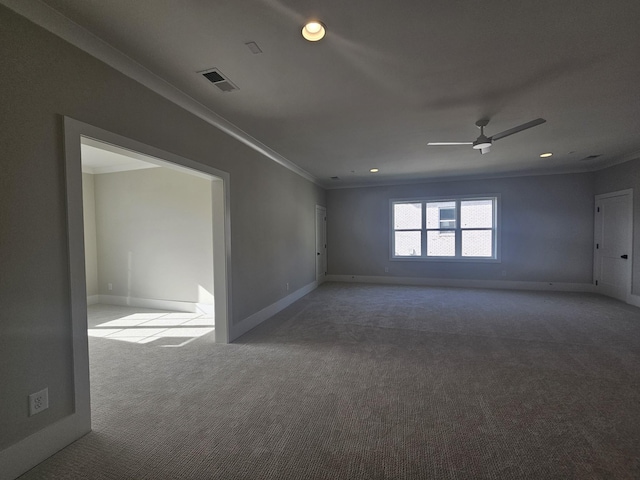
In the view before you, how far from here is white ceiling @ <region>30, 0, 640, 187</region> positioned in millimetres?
1749

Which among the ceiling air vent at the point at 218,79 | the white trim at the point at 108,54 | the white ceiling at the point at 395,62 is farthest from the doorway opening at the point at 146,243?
the ceiling air vent at the point at 218,79

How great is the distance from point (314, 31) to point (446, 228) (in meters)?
6.33

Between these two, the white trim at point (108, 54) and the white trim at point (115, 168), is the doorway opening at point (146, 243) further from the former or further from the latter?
the white trim at point (108, 54)

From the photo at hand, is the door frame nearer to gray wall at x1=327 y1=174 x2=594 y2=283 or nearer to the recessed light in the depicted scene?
the recessed light

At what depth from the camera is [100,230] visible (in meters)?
5.73

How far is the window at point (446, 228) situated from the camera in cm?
694

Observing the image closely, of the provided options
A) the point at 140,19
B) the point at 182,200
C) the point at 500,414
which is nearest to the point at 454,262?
the point at 500,414

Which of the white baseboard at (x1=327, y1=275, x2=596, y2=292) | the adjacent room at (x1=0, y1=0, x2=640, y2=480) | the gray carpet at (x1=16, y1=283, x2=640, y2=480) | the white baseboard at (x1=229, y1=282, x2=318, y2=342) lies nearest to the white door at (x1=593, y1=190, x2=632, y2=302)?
the adjacent room at (x1=0, y1=0, x2=640, y2=480)

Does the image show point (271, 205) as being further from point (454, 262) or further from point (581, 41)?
point (454, 262)

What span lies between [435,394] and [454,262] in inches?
209

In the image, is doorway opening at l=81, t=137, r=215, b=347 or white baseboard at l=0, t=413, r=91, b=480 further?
doorway opening at l=81, t=137, r=215, b=347

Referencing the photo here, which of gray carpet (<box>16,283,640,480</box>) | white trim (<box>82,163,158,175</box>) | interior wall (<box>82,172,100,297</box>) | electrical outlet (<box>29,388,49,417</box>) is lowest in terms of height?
gray carpet (<box>16,283,640,480</box>)

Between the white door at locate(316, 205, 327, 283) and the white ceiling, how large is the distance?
3485mm

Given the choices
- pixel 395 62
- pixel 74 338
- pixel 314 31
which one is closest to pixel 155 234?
pixel 74 338
